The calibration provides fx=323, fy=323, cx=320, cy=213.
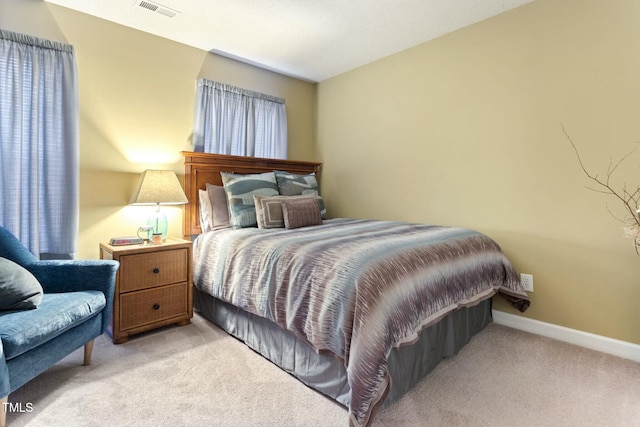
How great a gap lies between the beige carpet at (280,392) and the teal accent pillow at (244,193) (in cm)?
103

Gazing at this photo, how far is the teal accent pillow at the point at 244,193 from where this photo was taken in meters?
2.77

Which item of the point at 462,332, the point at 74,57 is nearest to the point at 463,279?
the point at 462,332

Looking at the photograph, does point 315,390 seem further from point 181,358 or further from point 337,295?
point 181,358

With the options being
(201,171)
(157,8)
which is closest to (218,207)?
(201,171)

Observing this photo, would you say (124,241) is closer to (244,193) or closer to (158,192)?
(158,192)

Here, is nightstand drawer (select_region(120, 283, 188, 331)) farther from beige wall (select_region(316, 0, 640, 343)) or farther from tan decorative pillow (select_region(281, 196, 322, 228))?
beige wall (select_region(316, 0, 640, 343))

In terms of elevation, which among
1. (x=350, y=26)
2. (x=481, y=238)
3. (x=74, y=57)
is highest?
(x=350, y=26)

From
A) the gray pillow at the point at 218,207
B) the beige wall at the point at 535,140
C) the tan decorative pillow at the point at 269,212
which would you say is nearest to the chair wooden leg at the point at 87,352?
the gray pillow at the point at 218,207

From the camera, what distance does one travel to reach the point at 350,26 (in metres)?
2.79

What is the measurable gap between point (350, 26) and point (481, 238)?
2067 mm

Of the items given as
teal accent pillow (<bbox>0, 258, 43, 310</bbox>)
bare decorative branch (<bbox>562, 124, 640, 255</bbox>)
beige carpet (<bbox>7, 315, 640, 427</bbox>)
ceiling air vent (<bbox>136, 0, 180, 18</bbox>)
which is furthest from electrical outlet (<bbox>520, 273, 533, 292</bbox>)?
ceiling air vent (<bbox>136, 0, 180, 18</bbox>)

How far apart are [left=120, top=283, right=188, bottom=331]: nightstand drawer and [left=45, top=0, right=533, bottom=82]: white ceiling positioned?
2161 mm

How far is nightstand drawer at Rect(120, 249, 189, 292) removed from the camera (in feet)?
7.34

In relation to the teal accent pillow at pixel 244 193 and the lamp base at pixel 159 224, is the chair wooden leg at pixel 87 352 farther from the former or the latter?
the teal accent pillow at pixel 244 193
